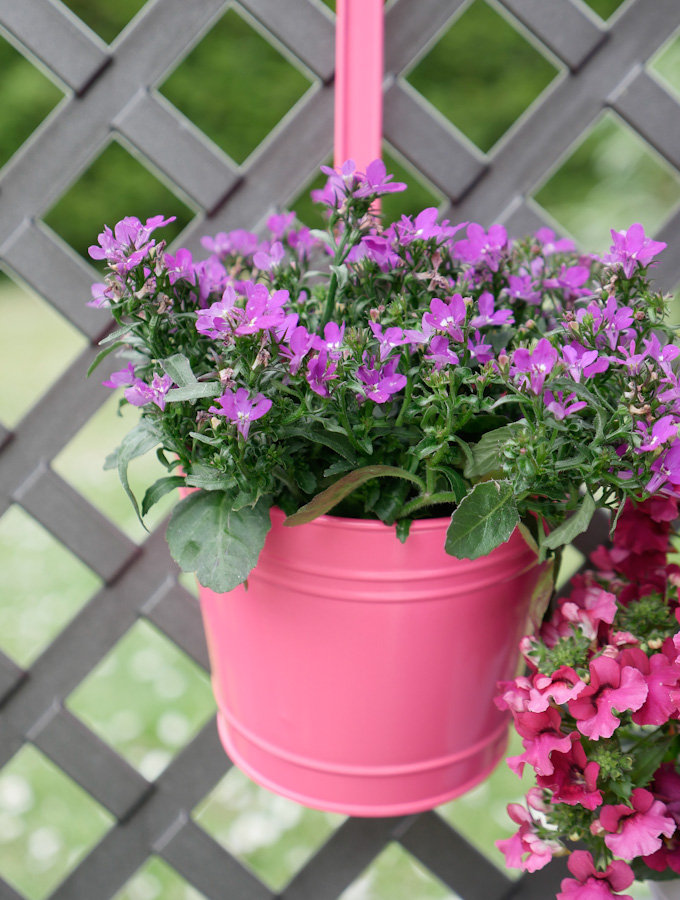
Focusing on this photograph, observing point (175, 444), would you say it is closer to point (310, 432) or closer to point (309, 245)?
point (310, 432)

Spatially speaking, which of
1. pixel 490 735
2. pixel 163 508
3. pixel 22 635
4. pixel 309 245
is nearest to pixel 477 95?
pixel 163 508

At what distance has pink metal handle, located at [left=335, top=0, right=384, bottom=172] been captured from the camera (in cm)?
74

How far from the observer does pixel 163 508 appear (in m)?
2.37

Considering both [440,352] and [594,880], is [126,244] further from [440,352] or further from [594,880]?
[594,880]

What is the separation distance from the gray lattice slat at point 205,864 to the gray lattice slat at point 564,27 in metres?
0.99

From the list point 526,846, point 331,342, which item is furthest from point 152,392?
point 526,846

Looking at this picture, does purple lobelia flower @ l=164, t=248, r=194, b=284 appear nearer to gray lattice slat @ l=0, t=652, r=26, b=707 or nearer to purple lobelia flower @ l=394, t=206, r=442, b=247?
purple lobelia flower @ l=394, t=206, r=442, b=247

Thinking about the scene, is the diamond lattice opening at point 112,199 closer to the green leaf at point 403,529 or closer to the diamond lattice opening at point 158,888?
the diamond lattice opening at point 158,888

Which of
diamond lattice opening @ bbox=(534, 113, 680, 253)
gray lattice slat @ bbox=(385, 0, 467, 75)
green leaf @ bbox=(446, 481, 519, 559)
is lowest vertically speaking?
green leaf @ bbox=(446, 481, 519, 559)

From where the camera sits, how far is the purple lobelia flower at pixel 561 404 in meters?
0.48

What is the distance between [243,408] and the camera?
49 cm

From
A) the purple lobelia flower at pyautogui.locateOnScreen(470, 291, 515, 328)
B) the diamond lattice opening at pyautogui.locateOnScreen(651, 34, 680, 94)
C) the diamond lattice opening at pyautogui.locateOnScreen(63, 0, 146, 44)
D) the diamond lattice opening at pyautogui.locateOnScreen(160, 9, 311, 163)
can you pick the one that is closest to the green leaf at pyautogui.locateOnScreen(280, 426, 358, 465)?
the purple lobelia flower at pyautogui.locateOnScreen(470, 291, 515, 328)

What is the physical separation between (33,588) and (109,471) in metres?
0.42

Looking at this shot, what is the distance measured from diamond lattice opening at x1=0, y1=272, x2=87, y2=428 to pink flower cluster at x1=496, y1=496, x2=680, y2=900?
268 cm
